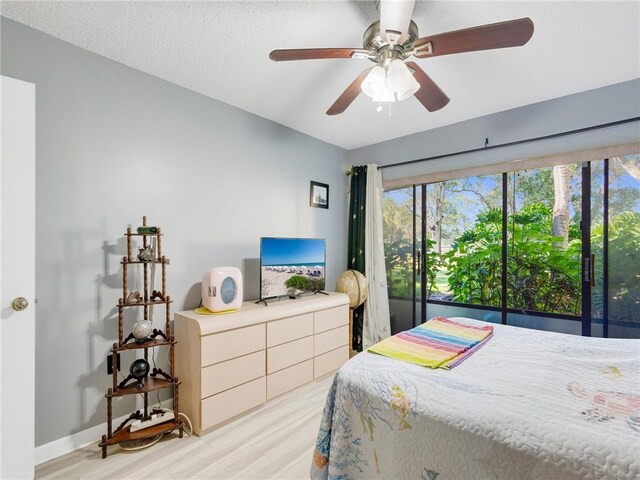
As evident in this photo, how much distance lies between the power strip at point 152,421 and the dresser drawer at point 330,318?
134 cm

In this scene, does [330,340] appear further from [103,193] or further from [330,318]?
[103,193]

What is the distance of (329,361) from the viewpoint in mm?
3125

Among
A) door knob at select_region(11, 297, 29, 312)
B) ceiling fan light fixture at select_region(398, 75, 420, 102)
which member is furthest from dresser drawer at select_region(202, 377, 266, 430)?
ceiling fan light fixture at select_region(398, 75, 420, 102)

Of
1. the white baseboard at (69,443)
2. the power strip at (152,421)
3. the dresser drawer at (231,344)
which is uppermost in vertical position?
the dresser drawer at (231,344)

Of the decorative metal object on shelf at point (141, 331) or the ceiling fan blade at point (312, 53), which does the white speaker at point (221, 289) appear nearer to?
the decorative metal object on shelf at point (141, 331)

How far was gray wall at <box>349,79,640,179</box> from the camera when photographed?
2.47 m

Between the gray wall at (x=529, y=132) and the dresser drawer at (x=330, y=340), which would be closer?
the gray wall at (x=529, y=132)

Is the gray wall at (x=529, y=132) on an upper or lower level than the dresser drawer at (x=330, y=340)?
upper

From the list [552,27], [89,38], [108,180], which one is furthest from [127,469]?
[552,27]

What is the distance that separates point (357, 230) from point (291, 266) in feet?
4.18

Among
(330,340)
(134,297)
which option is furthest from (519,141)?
(134,297)

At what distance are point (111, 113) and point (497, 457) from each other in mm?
2852

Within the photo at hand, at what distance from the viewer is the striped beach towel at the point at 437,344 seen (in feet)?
5.12

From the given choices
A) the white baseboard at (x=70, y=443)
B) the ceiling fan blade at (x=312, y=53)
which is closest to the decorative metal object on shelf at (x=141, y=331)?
the white baseboard at (x=70, y=443)
